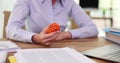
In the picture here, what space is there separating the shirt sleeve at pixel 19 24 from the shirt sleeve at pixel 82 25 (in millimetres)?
296

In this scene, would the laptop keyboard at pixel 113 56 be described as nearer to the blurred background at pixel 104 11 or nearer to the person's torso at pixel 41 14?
the person's torso at pixel 41 14

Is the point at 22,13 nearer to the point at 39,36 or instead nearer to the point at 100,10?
the point at 39,36

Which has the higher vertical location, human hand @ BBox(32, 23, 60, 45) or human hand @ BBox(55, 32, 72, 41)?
human hand @ BBox(32, 23, 60, 45)

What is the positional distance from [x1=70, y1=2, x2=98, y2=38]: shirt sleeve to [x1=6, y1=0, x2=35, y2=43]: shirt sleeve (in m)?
0.30

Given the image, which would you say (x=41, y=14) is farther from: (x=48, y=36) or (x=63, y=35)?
(x=48, y=36)

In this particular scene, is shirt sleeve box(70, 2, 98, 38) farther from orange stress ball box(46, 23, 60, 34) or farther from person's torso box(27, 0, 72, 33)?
orange stress ball box(46, 23, 60, 34)

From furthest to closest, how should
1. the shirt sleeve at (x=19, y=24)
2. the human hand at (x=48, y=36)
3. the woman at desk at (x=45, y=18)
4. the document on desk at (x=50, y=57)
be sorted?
the woman at desk at (x=45, y=18)
the shirt sleeve at (x=19, y=24)
the human hand at (x=48, y=36)
the document on desk at (x=50, y=57)

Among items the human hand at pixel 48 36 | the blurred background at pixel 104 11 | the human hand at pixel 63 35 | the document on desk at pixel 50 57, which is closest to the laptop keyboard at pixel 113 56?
the document on desk at pixel 50 57

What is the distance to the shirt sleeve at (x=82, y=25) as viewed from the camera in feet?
4.17

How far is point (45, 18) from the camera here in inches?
55.4

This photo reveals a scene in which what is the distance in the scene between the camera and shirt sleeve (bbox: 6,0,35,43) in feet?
3.53

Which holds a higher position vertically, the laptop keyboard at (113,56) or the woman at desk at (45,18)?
the woman at desk at (45,18)

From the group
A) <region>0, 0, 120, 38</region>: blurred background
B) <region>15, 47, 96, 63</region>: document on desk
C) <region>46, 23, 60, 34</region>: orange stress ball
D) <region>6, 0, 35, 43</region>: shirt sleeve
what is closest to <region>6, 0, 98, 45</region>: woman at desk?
<region>6, 0, 35, 43</region>: shirt sleeve

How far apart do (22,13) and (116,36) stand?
60cm
